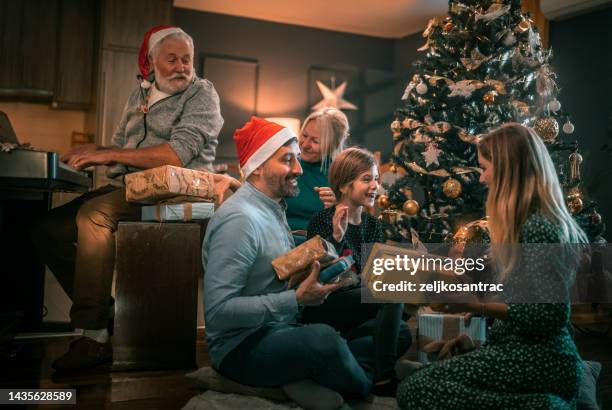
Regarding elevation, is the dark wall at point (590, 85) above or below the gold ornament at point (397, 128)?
above

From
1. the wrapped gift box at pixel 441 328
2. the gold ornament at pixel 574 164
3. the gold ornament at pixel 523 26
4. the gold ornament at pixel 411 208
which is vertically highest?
the gold ornament at pixel 523 26

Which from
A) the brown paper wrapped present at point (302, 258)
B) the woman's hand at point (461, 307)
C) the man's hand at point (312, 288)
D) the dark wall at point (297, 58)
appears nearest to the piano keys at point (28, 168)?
the brown paper wrapped present at point (302, 258)

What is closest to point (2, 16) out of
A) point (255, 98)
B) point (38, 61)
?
point (38, 61)

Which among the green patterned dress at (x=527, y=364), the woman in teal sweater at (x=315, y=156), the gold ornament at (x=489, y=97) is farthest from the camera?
the gold ornament at (x=489, y=97)

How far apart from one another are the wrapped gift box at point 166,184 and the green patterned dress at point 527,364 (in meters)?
1.12

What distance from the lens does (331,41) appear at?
708cm

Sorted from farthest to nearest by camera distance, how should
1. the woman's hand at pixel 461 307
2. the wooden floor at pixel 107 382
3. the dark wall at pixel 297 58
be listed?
1. the dark wall at pixel 297 58
2. the wooden floor at pixel 107 382
3. the woman's hand at pixel 461 307

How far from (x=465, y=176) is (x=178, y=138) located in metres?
1.54

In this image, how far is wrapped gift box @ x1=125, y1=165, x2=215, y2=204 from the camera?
224cm

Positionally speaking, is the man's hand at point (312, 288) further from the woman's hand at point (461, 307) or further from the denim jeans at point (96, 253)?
the denim jeans at point (96, 253)

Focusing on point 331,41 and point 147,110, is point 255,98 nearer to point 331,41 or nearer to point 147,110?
point 331,41

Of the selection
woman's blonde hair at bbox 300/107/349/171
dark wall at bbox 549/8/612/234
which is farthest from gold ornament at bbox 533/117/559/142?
dark wall at bbox 549/8/612/234

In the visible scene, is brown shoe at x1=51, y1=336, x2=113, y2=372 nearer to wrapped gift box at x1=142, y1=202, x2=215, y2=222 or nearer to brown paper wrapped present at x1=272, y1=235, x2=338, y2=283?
wrapped gift box at x1=142, y1=202, x2=215, y2=222

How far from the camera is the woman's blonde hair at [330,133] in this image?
10.1 ft
